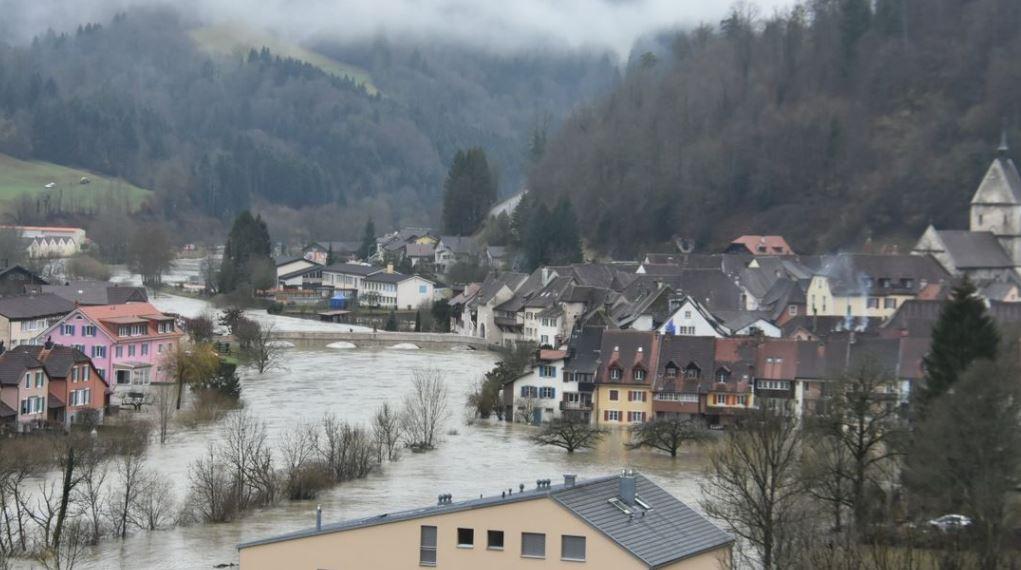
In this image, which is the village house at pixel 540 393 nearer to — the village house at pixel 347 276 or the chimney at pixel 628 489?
the chimney at pixel 628 489

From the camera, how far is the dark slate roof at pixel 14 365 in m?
33.3

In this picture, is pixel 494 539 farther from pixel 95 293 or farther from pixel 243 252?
pixel 243 252

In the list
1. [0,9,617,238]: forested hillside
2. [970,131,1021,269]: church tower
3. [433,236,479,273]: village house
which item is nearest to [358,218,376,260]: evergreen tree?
[433,236,479,273]: village house

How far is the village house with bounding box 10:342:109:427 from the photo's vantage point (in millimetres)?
34719

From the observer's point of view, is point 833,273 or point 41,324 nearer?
point 41,324

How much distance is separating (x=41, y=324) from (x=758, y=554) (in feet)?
87.3

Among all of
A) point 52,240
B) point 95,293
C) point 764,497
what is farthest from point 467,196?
point 764,497

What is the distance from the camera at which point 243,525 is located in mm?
26062

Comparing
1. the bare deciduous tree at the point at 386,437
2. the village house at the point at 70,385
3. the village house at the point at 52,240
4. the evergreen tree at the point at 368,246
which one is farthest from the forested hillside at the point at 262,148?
the bare deciduous tree at the point at 386,437

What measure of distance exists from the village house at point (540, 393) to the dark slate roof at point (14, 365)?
9850 mm

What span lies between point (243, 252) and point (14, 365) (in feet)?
149

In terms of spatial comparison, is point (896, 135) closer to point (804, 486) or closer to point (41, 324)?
point (41, 324)

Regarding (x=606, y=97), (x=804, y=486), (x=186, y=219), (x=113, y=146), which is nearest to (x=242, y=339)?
(x=804, y=486)

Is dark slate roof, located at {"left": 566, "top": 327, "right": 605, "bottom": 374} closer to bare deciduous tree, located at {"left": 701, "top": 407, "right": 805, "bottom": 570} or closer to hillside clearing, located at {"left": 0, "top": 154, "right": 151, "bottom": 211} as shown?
bare deciduous tree, located at {"left": 701, "top": 407, "right": 805, "bottom": 570}
